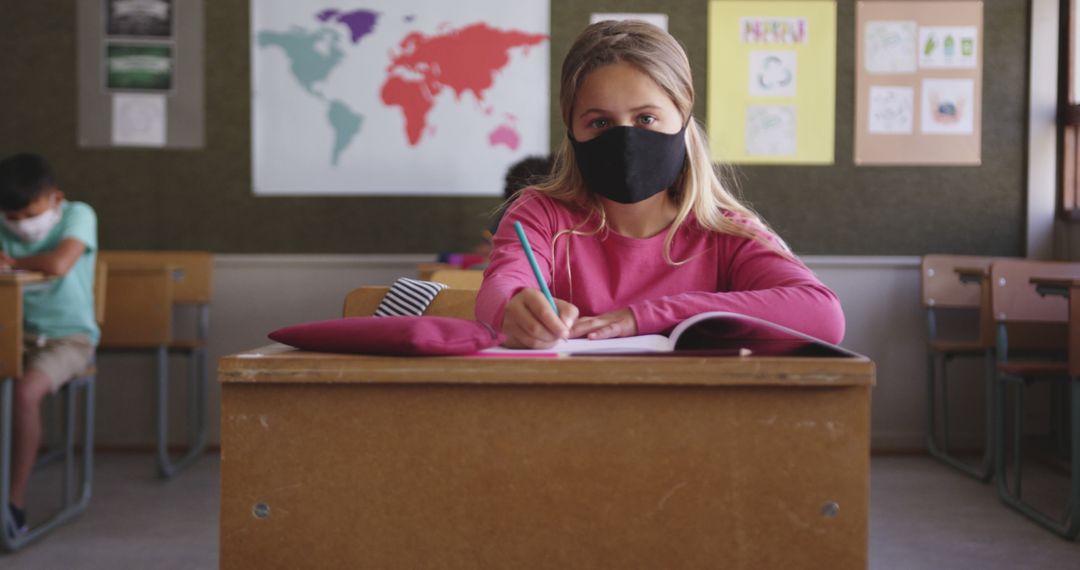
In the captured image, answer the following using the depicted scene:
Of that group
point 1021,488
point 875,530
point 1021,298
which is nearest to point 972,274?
point 1021,298

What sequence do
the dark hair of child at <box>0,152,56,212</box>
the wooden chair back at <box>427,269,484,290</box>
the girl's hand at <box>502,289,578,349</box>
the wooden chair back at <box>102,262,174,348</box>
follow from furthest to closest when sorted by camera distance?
the wooden chair back at <box>102,262,174,348</box>
the dark hair of child at <box>0,152,56,212</box>
the wooden chair back at <box>427,269,484,290</box>
the girl's hand at <box>502,289,578,349</box>

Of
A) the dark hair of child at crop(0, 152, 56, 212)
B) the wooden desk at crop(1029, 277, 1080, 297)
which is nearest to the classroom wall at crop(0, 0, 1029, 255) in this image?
the dark hair of child at crop(0, 152, 56, 212)

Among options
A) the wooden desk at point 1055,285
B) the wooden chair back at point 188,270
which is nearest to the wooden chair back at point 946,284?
the wooden desk at point 1055,285

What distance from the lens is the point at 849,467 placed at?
0.66 meters

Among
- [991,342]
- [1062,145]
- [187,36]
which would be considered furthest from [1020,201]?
[187,36]

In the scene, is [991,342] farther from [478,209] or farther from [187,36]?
[187,36]

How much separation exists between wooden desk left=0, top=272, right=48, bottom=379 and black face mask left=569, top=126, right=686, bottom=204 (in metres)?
1.90

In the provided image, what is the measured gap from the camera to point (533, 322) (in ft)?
2.92

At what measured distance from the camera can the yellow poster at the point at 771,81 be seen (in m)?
3.86

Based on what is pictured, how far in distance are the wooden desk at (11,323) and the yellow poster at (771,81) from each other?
2626mm

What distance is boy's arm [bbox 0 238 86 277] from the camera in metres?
2.87

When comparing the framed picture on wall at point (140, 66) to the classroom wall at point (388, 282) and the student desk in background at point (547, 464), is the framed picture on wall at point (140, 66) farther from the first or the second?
the student desk in background at point (547, 464)

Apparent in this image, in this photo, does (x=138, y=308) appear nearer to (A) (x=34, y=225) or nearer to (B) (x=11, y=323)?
(A) (x=34, y=225)

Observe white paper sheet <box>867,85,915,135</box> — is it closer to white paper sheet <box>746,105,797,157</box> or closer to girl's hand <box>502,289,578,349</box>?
white paper sheet <box>746,105,797,157</box>
